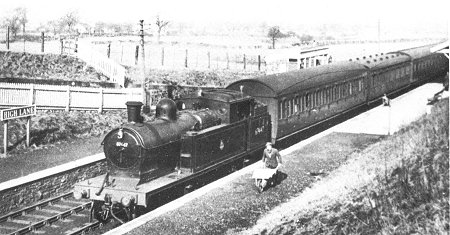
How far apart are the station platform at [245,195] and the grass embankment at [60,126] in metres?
8.30

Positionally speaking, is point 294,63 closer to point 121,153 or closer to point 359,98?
point 359,98

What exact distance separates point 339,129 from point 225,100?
8.79m

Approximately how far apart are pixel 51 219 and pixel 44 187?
205cm

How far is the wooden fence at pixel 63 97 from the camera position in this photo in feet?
64.9

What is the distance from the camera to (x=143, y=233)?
372 inches

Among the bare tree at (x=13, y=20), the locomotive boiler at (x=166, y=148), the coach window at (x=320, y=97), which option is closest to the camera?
the locomotive boiler at (x=166, y=148)

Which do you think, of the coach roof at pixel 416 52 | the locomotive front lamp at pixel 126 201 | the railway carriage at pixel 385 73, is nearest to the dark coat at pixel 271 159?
the locomotive front lamp at pixel 126 201

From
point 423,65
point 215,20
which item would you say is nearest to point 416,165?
point 423,65

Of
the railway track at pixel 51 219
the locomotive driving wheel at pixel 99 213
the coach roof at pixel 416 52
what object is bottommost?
the railway track at pixel 51 219

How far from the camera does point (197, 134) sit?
11625 mm

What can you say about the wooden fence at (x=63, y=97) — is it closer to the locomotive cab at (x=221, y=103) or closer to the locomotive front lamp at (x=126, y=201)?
the locomotive cab at (x=221, y=103)

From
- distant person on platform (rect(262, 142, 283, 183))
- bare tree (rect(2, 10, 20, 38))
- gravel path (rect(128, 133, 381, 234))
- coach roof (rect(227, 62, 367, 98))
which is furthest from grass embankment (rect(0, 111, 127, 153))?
bare tree (rect(2, 10, 20, 38))

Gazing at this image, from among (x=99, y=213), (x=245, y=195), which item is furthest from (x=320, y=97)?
(x=99, y=213)

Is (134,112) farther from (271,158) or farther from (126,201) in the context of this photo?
(271,158)
